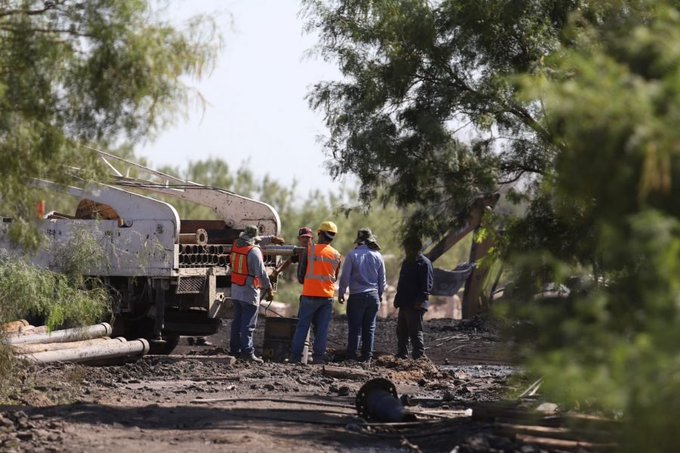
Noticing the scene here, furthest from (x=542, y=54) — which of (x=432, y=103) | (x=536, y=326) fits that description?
(x=536, y=326)

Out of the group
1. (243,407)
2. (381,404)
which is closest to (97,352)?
(243,407)

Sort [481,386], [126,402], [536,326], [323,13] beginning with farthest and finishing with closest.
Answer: [481,386], [323,13], [126,402], [536,326]

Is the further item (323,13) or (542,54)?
(323,13)

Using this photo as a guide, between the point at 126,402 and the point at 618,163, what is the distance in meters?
7.65

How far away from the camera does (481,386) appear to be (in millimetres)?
15469

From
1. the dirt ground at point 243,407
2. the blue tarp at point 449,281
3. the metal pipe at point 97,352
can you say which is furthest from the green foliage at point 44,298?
the blue tarp at point 449,281

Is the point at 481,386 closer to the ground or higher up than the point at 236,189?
closer to the ground

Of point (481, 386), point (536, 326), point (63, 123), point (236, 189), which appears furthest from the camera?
point (236, 189)

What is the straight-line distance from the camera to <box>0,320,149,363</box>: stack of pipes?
1433 cm

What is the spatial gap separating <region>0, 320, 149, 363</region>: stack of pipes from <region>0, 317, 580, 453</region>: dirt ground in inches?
6.3

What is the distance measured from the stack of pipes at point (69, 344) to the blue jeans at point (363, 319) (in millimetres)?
3083

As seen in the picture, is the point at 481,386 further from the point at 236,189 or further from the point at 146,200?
the point at 236,189

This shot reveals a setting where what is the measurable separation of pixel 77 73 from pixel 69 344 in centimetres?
646

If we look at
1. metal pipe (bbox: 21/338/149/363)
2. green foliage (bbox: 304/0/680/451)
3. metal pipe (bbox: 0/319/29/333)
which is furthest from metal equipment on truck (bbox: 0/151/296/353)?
green foliage (bbox: 304/0/680/451)
